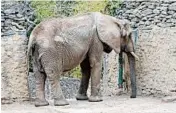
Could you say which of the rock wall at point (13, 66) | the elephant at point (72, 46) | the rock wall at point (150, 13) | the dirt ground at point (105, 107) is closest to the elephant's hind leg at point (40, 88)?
the elephant at point (72, 46)

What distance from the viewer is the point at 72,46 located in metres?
9.54

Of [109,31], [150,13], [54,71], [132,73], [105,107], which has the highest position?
[150,13]

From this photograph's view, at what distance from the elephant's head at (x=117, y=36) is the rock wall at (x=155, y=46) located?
34 cm

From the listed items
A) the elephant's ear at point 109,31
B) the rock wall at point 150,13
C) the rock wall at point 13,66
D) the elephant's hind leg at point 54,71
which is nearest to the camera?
the elephant's hind leg at point 54,71

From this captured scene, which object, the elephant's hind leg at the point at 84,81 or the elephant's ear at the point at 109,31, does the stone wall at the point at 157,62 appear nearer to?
the elephant's ear at the point at 109,31

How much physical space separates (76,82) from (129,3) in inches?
111

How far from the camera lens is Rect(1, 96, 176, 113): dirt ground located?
895cm

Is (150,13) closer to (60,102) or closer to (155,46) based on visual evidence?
(155,46)

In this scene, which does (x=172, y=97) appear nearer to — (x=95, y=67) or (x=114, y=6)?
(x=95, y=67)

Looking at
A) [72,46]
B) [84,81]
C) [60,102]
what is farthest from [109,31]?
[60,102]

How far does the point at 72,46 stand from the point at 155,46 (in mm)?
1943

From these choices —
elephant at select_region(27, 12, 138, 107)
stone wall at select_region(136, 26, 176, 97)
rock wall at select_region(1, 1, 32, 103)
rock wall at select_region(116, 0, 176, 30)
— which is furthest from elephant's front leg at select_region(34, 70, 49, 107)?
rock wall at select_region(116, 0, 176, 30)

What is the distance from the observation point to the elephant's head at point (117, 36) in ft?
32.7

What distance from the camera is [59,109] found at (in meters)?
8.98
